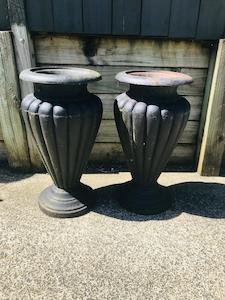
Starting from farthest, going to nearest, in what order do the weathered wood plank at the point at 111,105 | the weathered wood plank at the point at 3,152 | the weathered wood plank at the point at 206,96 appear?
the weathered wood plank at the point at 3,152
the weathered wood plank at the point at 111,105
the weathered wood plank at the point at 206,96

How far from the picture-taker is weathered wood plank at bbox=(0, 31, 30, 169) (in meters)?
2.29

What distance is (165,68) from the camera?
8.03 ft

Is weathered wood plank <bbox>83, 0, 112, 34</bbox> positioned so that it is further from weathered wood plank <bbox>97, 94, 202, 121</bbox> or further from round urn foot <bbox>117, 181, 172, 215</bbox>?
round urn foot <bbox>117, 181, 172, 215</bbox>

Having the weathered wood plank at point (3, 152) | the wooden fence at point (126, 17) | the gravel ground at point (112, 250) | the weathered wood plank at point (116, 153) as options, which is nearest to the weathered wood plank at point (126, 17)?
the wooden fence at point (126, 17)

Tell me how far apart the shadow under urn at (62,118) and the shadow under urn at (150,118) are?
197 millimetres

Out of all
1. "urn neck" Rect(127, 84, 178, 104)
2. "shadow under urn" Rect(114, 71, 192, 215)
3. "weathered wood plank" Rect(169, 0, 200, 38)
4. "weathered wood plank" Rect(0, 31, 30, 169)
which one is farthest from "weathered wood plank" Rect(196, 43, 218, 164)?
"weathered wood plank" Rect(0, 31, 30, 169)

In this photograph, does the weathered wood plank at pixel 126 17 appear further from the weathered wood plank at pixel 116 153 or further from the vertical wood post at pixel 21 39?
the weathered wood plank at pixel 116 153

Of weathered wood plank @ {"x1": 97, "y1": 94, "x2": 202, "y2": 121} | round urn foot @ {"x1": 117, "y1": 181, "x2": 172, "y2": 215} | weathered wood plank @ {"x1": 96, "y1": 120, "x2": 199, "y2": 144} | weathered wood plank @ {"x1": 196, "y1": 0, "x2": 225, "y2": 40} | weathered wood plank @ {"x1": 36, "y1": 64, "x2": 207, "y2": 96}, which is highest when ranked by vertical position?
weathered wood plank @ {"x1": 196, "y1": 0, "x2": 225, "y2": 40}

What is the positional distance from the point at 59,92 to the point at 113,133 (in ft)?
3.08

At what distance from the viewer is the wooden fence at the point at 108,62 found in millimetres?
2229

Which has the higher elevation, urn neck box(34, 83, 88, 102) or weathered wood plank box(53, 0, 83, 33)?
weathered wood plank box(53, 0, 83, 33)

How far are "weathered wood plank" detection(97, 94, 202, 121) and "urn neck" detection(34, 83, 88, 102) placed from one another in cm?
69

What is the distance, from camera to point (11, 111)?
8.17ft

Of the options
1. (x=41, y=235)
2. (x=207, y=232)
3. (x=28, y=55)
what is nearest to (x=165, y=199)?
(x=207, y=232)
